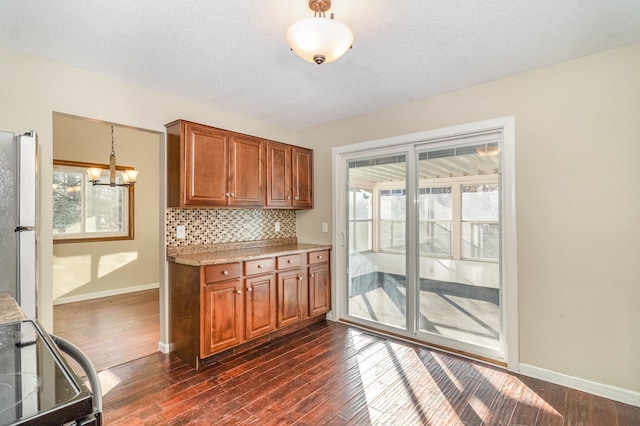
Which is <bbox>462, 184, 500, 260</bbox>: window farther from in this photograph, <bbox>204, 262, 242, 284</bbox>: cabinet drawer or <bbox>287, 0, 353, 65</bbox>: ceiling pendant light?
<bbox>204, 262, 242, 284</bbox>: cabinet drawer

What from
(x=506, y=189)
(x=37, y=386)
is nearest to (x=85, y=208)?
(x=37, y=386)

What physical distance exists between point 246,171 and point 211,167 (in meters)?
0.41

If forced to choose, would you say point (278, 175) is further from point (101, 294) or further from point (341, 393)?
point (101, 294)

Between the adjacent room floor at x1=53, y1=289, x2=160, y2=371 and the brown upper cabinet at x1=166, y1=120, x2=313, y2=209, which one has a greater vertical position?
the brown upper cabinet at x1=166, y1=120, x2=313, y2=209

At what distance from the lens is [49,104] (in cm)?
244

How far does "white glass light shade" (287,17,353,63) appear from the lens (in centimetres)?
162

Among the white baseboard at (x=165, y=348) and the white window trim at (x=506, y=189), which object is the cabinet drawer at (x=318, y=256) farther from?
the white baseboard at (x=165, y=348)

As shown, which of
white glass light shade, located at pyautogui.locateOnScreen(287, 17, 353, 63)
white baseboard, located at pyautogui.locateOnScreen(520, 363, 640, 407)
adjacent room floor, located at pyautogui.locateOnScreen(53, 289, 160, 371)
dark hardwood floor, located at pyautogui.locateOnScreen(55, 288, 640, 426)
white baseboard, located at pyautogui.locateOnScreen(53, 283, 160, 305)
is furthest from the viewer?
white baseboard, located at pyautogui.locateOnScreen(53, 283, 160, 305)

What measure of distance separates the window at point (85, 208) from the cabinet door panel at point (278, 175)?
3.15 meters

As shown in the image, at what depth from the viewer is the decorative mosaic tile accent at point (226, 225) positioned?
10.5 feet

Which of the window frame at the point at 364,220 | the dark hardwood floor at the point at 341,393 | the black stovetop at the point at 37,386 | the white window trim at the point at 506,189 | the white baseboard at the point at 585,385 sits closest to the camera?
the black stovetop at the point at 37,386

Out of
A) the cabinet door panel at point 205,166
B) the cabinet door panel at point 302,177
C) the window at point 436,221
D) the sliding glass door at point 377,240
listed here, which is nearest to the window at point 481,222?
the window at point 436,221

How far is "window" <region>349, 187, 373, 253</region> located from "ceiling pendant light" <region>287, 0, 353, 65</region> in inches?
85.9

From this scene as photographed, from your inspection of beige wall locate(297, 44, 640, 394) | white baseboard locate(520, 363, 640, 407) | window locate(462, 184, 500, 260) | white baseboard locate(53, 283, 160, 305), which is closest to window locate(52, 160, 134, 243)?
white baseboard locate(53, 283, 160, 305)
